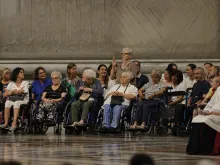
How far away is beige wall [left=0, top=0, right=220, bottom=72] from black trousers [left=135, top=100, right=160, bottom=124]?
3858 mm

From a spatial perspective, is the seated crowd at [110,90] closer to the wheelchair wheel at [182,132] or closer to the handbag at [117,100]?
the handbag at [117,100]

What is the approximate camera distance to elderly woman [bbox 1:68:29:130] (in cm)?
1641

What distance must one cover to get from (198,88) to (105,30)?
528cm

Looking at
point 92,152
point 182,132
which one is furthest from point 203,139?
point 182,132

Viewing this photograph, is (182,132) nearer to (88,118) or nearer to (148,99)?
(148,99)

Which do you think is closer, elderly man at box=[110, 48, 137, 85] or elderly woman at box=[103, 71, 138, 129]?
elderly woman at box=[103, 71, 138, 129]

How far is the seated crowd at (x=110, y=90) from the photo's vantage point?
1543 cm

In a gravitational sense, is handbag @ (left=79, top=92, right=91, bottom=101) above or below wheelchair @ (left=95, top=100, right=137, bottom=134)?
above

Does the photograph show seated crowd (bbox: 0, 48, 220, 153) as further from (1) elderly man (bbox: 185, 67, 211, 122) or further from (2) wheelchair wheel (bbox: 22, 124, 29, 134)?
(2) wheelchair wheel (bbox: 22, 124, 29, 134)

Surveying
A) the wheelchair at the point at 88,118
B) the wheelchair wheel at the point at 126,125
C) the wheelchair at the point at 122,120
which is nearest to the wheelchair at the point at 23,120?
the wheelchair at the point at 88,118

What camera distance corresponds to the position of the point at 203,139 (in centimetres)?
1062

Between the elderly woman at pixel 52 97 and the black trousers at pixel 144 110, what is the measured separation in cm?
173

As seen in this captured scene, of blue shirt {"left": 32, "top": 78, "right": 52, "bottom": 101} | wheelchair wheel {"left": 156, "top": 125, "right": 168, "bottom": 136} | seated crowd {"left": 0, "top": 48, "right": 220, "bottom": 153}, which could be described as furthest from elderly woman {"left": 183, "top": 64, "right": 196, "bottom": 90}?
blue shirt {"left": 32, "top": 78, "right": 52, "bottom": 101}

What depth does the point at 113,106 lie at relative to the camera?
15.6m
